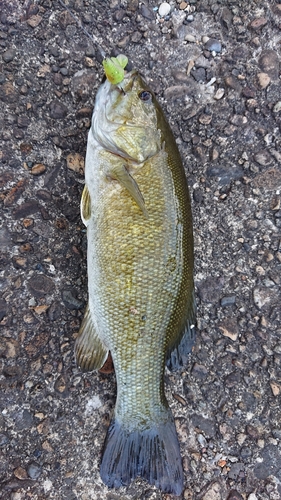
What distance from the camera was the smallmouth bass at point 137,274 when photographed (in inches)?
87.6

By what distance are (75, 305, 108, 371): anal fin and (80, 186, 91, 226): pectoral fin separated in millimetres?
484

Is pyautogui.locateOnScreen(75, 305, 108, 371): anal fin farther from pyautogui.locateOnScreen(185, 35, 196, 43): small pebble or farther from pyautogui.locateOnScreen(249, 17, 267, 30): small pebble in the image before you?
pyautogui.locateOnScreen(249, 17, 267, 30): small pebble

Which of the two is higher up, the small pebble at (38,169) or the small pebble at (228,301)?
the small pebble at (38,169)

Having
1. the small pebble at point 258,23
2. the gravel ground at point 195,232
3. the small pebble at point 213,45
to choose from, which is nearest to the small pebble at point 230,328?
the gravel ground at point 195,232

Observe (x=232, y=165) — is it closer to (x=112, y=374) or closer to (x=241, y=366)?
(x=241, y=366)

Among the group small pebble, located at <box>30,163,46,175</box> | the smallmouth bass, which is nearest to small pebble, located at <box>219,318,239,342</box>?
the smallmouth bass

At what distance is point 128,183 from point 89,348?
35.2 inches

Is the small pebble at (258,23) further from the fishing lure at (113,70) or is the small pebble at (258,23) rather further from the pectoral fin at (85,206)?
the pectoral fin at (85,206)

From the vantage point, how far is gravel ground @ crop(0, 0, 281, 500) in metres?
2.48

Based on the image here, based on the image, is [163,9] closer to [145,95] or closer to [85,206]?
[145,95]

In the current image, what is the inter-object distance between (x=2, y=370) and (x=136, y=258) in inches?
39.1

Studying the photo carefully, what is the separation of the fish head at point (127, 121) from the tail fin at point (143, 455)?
1.40m

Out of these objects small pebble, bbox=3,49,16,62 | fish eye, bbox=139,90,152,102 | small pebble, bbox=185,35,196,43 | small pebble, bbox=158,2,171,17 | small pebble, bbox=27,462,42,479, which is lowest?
small pebble, bbox=27,462,42,479

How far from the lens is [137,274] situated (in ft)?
7.23
